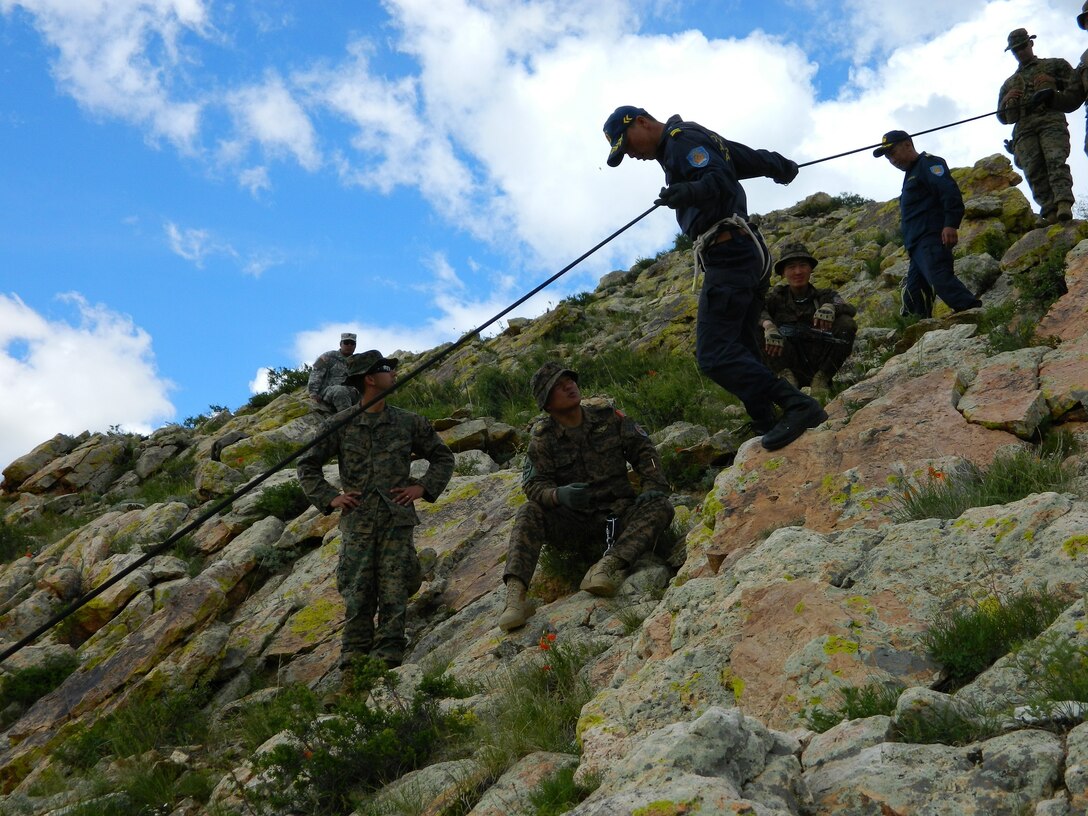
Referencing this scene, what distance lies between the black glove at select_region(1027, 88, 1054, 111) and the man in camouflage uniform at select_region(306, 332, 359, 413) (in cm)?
829

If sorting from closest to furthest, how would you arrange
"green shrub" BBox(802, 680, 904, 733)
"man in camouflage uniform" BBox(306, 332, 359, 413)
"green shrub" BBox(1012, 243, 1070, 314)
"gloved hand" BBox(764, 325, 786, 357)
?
"green shrub" BBox(802, 680, 904, 733)
"green shrub" BBox(1012, 243, 1070, 314)
"gloved hand" BBox(764, 325, 786, 357)
"man in camouflage uniform" BBox(306, 332, 359, 413)

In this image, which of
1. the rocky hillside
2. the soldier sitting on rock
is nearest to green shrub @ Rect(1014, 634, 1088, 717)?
the rocky hillside

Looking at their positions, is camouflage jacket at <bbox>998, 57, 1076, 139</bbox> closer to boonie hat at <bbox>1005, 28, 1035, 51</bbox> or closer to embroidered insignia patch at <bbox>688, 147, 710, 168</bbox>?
boonie hat at <bbox>1005, 28, 1035, 51</bbox>

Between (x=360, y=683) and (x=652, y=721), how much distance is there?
1.81 m

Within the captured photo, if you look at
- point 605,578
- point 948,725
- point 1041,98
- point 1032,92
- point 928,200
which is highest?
point 1032,92

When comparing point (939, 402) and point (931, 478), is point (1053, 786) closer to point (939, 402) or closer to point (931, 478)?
point (931, 478)

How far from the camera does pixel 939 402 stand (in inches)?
217

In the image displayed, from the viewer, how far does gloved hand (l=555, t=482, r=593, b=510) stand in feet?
19.8

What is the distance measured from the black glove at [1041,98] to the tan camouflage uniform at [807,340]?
12.2 feet

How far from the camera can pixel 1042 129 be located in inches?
401

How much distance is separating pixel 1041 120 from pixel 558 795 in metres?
9.70

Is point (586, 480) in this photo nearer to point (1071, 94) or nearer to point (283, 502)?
point (283, 502)

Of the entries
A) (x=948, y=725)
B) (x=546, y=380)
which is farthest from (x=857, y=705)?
(x=546, y=380)

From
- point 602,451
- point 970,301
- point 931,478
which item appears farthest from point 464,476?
point 931,478
